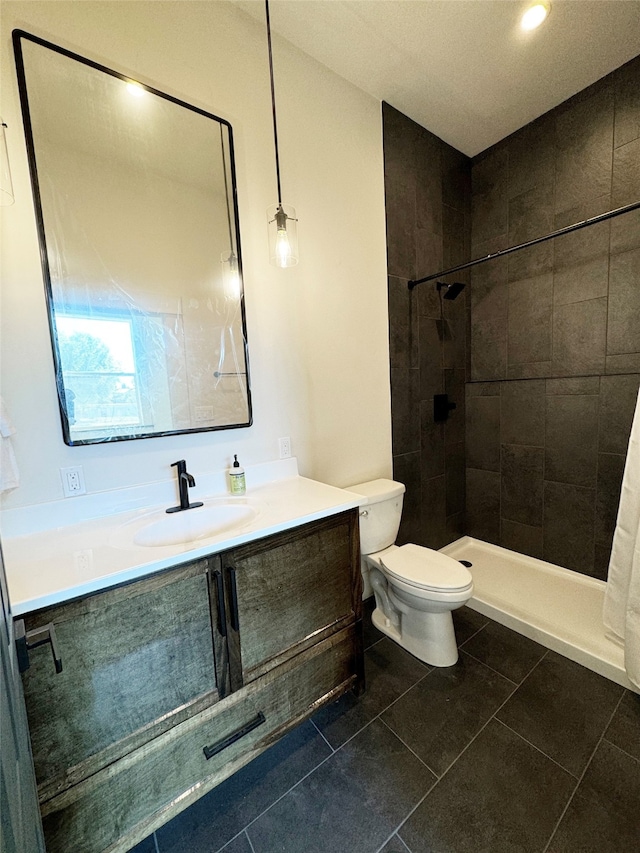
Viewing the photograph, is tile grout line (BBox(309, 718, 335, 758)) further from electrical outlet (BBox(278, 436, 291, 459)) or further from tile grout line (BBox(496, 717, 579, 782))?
electrical outlet (BBox(278, 436, 291, 459))

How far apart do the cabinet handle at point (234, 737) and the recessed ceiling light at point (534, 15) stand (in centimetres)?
298

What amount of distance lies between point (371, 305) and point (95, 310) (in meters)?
1.37

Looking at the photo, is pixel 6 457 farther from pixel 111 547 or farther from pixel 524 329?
pixel 524 329

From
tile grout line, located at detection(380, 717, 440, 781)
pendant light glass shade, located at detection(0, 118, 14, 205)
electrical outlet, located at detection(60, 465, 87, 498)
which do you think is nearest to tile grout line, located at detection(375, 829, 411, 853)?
tile grout line, located at detection(380, 717, 440, 781)

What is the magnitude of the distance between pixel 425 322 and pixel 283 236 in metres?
1.24

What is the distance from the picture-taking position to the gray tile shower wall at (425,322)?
2.09 metres

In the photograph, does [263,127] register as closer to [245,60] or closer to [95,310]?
[245,60]

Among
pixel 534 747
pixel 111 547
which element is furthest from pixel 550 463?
pixel 111 547

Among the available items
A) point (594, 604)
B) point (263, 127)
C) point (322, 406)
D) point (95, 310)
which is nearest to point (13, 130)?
point (95, 310)

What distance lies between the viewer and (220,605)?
3.41 ft

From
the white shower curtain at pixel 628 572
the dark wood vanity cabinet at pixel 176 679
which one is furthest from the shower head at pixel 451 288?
the dark wood vanity cabinet at pixel 176 679

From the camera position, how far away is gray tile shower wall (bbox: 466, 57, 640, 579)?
1.88 meters

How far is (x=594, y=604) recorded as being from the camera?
1.94 metres

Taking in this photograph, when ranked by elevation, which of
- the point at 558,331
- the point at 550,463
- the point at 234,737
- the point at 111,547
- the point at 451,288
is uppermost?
the point at 451,288
